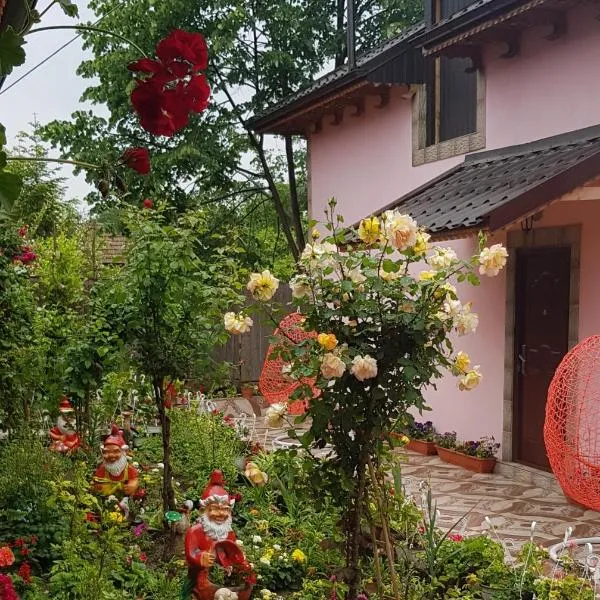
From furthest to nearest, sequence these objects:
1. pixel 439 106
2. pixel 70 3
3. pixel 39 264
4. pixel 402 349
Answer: pixel 439 106 < pixel 39 264 < pixel 402 349 < pixel 70 3

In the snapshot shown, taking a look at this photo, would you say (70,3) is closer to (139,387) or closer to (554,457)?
(139,387)

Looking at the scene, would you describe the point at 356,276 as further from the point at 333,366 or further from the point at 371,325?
the point at 333,366

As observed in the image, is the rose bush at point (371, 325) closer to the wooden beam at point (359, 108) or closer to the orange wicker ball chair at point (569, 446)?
the orange wicker ball chair at point (569, 446)

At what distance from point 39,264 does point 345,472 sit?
4.61 meters

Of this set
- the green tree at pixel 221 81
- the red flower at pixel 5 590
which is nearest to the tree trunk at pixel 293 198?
the green tree at pixel 221 81

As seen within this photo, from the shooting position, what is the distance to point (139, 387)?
4.96 metres

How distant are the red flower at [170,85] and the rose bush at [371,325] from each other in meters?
1.75

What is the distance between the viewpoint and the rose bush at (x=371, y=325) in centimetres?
284

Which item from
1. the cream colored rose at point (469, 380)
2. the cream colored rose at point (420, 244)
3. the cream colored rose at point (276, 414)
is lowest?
the cream colored rose at point (276, 414)

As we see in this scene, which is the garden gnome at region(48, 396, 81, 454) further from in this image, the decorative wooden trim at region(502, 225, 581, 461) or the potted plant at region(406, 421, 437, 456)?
the decorative wooden trim at region(502, 225, 581, 461)

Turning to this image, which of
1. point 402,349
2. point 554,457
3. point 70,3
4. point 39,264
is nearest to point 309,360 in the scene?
point 402,349

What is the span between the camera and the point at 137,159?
3.78 ft

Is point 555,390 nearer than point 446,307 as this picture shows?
No

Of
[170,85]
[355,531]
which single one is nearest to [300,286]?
[355,531]
